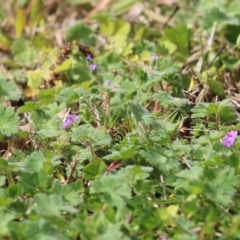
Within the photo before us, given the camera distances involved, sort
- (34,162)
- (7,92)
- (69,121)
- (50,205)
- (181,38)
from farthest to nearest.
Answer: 1. (181,38)
2. (7,92)
3. (69,121)
4. (34,162)
5. (50,205)

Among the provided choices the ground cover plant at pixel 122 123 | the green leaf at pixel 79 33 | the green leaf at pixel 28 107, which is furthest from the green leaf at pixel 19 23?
the green leaf at pixel 28 107

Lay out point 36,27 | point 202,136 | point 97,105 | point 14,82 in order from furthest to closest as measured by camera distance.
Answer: point 36,27, point 14,82, point 97,105, point 202,136

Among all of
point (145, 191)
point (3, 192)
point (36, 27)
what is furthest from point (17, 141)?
point (36, 27)

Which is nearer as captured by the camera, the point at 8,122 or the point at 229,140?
the point at 229,140

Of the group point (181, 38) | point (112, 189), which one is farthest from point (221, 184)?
point (181, 38)

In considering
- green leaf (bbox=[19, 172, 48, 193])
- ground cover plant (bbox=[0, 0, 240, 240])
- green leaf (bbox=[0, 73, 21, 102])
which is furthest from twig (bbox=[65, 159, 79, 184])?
green leaf (bbox=[0, 73, 21, 102])

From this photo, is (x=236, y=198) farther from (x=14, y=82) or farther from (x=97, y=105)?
(x=14, y=82)

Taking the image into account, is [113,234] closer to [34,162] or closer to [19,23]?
[34,162]

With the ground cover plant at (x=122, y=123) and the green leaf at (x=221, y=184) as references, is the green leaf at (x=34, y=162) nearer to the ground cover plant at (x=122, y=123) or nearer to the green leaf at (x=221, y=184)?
the ground cover plant at (x=122, y=123)
